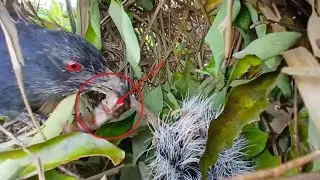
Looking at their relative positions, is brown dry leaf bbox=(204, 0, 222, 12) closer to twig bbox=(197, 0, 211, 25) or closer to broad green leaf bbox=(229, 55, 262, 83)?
twig bbox=(197, 0, 211, 25)

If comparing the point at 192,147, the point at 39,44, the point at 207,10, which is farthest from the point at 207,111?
the point at 39,44

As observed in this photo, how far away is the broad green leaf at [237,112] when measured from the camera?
525 millimetres

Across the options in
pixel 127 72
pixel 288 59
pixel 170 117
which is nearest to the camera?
pixel 288 59

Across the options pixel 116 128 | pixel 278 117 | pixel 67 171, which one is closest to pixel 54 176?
pixel 67 171

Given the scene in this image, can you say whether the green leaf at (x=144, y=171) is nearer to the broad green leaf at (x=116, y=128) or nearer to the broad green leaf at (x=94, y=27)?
the broad green leaf at (x=116, y=128)

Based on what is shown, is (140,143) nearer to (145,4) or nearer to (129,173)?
(129,173)

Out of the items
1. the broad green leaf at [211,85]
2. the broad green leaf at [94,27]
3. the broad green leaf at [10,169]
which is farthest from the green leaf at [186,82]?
the broad green leaf at [10,169]

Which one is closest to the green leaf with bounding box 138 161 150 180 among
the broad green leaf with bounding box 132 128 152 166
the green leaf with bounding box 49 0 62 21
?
the broad green leaf with bounding box 132 128 152 166

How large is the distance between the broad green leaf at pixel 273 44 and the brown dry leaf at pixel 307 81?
0.02 m

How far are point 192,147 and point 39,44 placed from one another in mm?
283

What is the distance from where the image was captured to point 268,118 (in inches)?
23.9

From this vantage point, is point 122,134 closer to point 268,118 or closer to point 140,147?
point 140,147

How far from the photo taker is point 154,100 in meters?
0.67

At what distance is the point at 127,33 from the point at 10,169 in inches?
9.6
